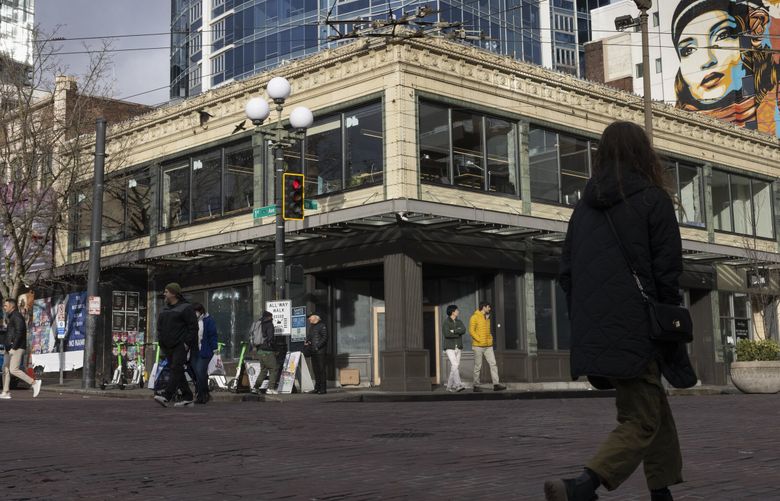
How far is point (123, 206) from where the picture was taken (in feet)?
104

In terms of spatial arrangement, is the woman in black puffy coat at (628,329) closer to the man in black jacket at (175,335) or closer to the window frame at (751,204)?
the man in black jacket at (175,335)

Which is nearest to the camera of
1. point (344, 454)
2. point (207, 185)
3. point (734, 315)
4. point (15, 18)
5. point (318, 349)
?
point (344, 454)

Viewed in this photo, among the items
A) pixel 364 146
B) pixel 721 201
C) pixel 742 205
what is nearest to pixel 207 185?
pixel 364 146

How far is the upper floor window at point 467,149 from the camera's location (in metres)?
24.3

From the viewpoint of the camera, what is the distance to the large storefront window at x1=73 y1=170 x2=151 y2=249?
31.0 meters

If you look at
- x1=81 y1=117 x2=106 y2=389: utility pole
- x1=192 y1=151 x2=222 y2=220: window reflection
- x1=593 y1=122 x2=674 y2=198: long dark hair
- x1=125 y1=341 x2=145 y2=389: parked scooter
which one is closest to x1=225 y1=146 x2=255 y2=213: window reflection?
x1=192 y1=151 x2=222 y2=220: window reflection

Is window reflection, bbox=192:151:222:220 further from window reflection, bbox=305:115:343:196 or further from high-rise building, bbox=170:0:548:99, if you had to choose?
high-rise building, bbox=170:0:548:99

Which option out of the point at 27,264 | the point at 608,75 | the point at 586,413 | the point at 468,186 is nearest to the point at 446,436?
the point at 586,413

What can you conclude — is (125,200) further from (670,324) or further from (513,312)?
(670,324)

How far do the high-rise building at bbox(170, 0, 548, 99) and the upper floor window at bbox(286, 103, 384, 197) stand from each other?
29.6m

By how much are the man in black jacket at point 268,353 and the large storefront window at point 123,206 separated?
452 inches

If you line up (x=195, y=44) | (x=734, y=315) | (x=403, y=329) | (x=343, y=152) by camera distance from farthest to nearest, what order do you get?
(x=195, y=44)
(x=734, y=315)
(x=343, y=152)
(x=403, y=329)

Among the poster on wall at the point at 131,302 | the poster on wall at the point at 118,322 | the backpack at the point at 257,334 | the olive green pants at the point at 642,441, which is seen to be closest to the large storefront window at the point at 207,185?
the poster on wall at the point at 131,302

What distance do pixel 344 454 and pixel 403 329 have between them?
1510cm
